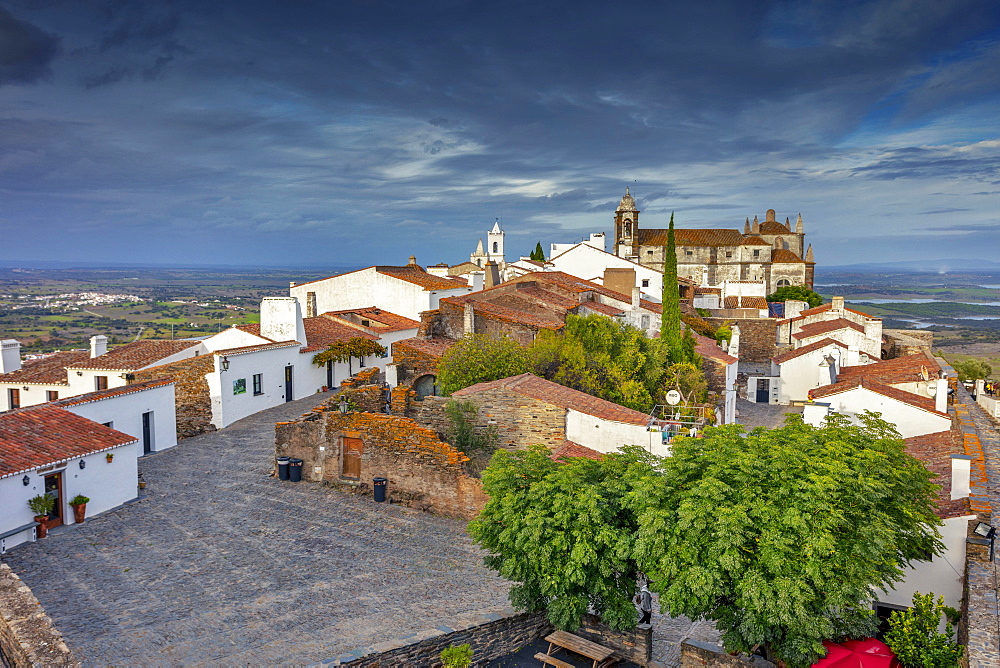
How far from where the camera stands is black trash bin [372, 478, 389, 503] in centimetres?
1969

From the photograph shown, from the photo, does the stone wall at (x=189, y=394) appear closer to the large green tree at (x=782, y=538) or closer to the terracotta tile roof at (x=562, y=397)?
the terracotta tile roof at (x=562, y=397)

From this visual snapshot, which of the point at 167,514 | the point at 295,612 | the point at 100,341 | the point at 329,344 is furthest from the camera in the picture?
the point at 329,344

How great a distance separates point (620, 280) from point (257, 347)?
26.4 meters

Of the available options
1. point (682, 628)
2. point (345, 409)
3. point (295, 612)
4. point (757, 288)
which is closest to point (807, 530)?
point (682, 628)

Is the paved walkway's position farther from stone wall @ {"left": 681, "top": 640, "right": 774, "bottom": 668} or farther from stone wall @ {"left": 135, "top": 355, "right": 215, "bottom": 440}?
stone wall @ {"left": 135, "top": 355, "right": 215, "bottom": 440}

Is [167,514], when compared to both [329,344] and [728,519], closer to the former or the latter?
[728,519]

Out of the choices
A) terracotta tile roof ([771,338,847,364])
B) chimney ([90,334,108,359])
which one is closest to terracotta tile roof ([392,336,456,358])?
chimney ([90,334,108,359])

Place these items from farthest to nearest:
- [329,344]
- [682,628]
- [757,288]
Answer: [757,288]
[329,344]
[682,628]

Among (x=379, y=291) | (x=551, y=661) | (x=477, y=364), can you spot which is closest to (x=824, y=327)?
(x=379, y=291)

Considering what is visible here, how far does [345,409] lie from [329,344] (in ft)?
49.1

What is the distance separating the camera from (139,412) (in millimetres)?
23969

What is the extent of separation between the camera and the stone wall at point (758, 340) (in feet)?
151

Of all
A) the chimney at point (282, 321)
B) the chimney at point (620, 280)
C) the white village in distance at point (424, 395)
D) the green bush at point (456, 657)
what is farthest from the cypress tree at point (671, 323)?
the green bush at point (456, 657)

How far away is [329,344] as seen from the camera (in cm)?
3594
